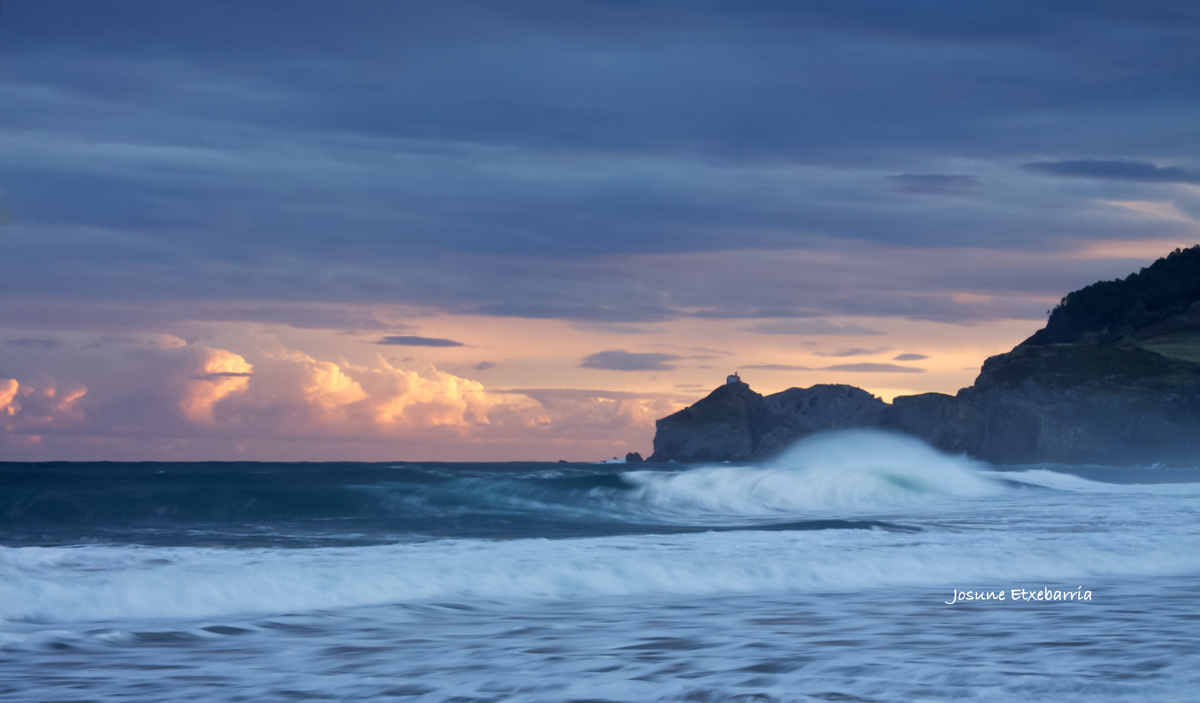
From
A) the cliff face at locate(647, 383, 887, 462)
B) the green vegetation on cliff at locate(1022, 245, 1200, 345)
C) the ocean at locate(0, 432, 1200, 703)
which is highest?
the green vegetation on cliff at locate(1022, 245, 1200, 345)

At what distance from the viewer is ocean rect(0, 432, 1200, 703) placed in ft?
18.4

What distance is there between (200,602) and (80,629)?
129 cm

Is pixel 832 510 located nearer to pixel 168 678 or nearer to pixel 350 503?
pixel 350 503

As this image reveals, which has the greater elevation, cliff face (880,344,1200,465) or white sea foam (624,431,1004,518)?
cliff face (880,344,1200,465)

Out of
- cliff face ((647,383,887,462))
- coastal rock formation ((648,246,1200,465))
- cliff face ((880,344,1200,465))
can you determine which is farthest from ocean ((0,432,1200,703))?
cliff face ((647,383,887,462))

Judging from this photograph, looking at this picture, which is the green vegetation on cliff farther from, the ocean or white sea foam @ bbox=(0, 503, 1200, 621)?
white sea foam @ bbox=(0, 503, 1200, 621)

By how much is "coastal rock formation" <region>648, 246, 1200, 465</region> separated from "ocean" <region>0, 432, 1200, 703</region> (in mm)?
64503

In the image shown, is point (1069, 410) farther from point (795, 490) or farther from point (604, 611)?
point (604, 611)

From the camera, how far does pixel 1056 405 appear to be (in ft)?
265

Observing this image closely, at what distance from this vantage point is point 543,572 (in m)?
10.6

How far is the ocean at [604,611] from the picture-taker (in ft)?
18.4

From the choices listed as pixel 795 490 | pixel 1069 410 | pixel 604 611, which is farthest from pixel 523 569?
pixel 1069 410

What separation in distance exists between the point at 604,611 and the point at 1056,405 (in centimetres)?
8165

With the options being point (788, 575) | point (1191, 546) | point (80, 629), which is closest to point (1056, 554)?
point (1191, 546)
